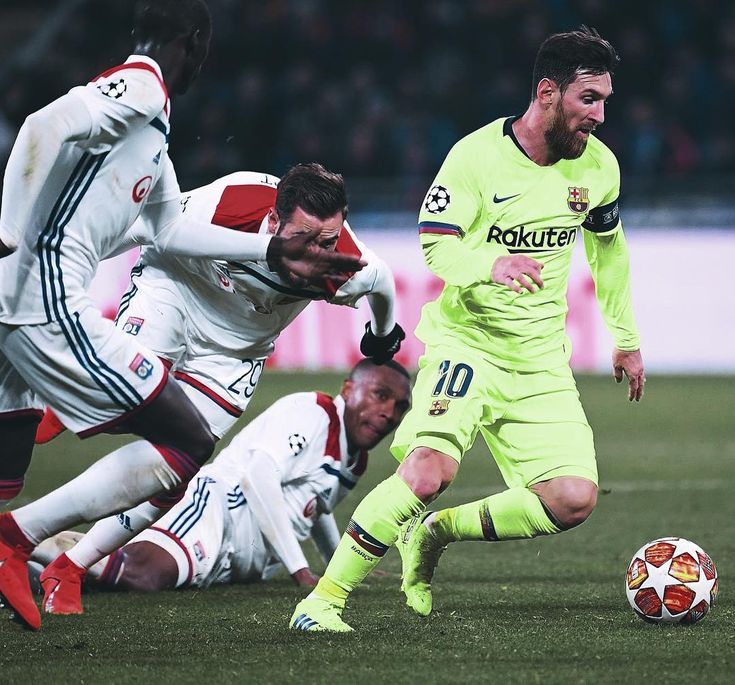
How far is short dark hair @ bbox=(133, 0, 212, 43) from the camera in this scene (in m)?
4.15

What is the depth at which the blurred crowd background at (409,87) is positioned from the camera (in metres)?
16.5

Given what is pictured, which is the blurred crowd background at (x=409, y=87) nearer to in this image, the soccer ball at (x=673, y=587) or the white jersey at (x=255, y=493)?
the white jersey at (x=255, y=493)

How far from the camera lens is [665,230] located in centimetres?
1558

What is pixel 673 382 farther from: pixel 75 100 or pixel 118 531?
pixel 75 100

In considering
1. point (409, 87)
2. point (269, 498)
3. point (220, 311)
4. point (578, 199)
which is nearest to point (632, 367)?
point (578, 199)

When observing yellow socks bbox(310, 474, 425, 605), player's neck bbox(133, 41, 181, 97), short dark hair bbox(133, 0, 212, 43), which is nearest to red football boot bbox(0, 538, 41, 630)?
yellow socks bbox(310, 474, 425, 605)

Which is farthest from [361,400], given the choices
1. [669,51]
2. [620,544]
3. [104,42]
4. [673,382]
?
[104,42]

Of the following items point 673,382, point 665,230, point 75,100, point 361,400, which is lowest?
point 673,382

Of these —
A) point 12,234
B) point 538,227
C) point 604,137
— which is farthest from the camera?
point 604,137

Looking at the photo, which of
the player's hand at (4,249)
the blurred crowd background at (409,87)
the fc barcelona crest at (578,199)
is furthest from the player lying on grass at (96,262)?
the blurred crowd background at (409,87)

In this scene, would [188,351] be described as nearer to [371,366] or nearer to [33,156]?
[371,366]

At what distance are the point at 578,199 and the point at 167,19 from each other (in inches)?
65.0

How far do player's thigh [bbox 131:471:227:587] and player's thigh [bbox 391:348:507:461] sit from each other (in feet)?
3.81

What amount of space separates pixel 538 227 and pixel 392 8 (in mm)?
14469
